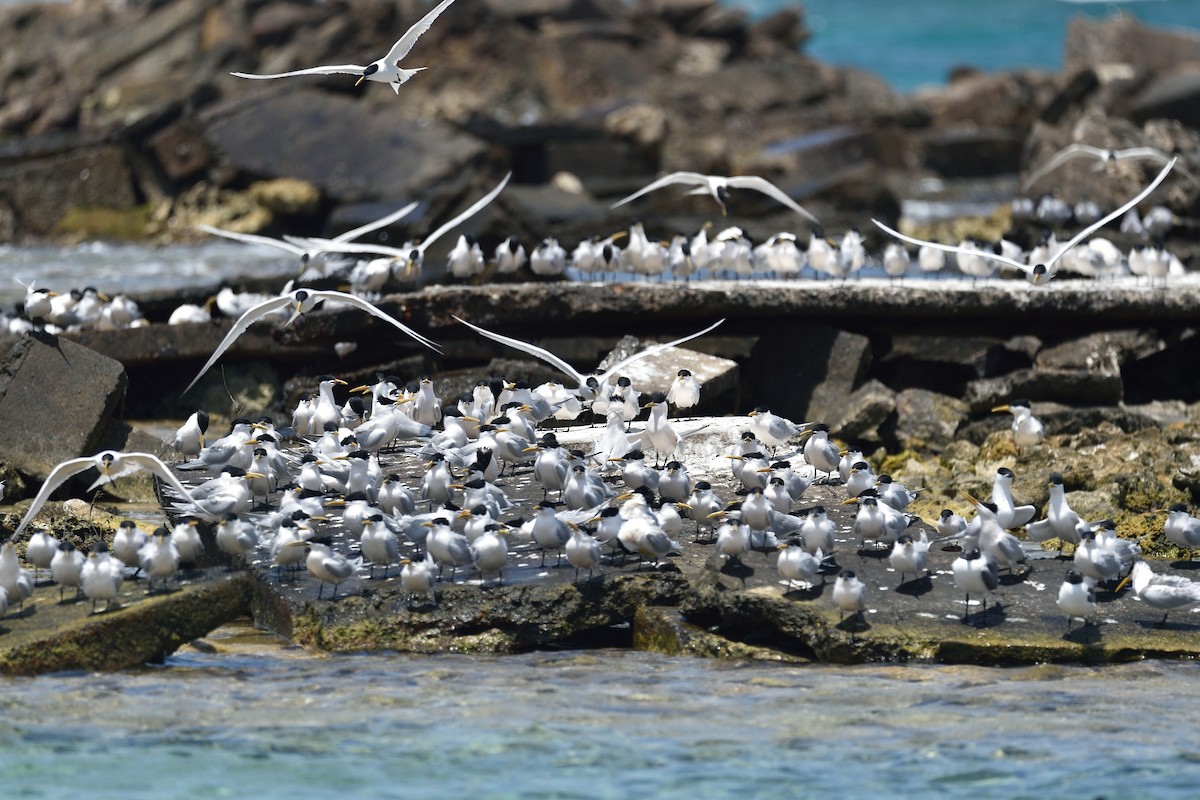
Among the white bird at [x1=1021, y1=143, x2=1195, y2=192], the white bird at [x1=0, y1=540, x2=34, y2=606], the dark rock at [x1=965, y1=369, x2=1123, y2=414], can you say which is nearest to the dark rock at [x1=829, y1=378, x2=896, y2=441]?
the dark rock at [x1=965, y1=369, x2=1123, y2=414]

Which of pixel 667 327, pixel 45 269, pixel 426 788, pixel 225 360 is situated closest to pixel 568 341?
pixel 667 327

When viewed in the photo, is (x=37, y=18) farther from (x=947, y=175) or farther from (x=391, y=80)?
(x=391, y=80)

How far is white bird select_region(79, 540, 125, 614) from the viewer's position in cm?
955

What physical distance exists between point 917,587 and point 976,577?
0.47m

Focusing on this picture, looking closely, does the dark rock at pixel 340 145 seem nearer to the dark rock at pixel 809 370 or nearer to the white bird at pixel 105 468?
the dark rock at pixel 809 370

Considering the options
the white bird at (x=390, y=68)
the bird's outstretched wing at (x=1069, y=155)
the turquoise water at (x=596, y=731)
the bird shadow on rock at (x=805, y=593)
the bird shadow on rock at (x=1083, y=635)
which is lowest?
the turquoise water at (x=596, y=731)

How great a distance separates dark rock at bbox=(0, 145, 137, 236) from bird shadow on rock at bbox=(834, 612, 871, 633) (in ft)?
77.9

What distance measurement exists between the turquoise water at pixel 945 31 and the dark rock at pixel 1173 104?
46.8 m

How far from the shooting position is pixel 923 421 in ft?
50.2

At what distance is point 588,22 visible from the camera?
153 feet

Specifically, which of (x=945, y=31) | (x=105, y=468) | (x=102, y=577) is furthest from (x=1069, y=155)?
(x=945, y=31)

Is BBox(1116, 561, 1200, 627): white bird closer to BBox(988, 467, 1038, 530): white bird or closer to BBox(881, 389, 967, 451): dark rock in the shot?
BBox(988, 467, 1038, 530): white bird

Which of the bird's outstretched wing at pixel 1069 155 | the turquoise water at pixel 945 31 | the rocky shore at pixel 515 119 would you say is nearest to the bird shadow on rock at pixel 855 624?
the bird's outstretched wing at pixel 1069 155

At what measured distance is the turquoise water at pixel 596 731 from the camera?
26.5ft
